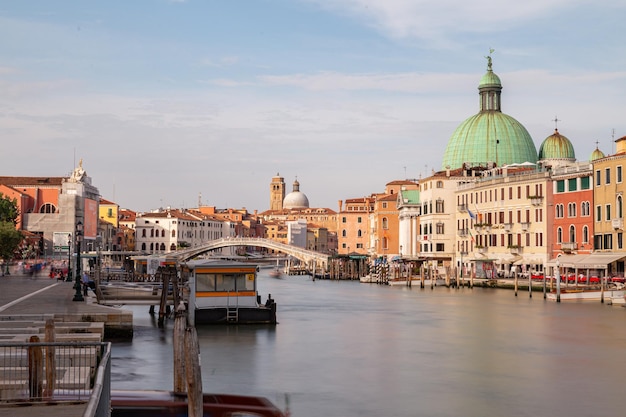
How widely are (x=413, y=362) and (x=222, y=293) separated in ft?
24.2

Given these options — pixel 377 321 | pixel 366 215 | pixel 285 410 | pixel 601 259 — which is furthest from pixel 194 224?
pixel 285 410

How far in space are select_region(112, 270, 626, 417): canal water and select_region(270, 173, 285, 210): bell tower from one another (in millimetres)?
149984

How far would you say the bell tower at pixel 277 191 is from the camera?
182 meters

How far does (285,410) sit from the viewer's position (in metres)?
13.9

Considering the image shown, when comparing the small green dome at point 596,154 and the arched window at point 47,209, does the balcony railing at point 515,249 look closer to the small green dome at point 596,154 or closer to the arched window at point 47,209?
the small green dome at point 596,154

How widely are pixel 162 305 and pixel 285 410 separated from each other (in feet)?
47.4

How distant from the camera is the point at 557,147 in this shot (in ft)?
211

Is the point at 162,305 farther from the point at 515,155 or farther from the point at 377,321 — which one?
the point at 515,155

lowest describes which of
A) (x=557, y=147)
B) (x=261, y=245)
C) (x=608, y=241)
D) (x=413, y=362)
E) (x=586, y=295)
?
(x=413, y=362)

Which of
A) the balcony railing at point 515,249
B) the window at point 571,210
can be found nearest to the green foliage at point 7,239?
the balcony railing at point 515,249

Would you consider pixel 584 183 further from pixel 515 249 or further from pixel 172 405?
pixel 172 405

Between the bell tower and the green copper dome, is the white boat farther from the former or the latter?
the bell tower

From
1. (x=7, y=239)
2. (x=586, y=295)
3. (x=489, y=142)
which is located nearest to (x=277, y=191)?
(x=489, y=142)

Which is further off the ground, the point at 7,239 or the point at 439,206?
the point at 439,206
